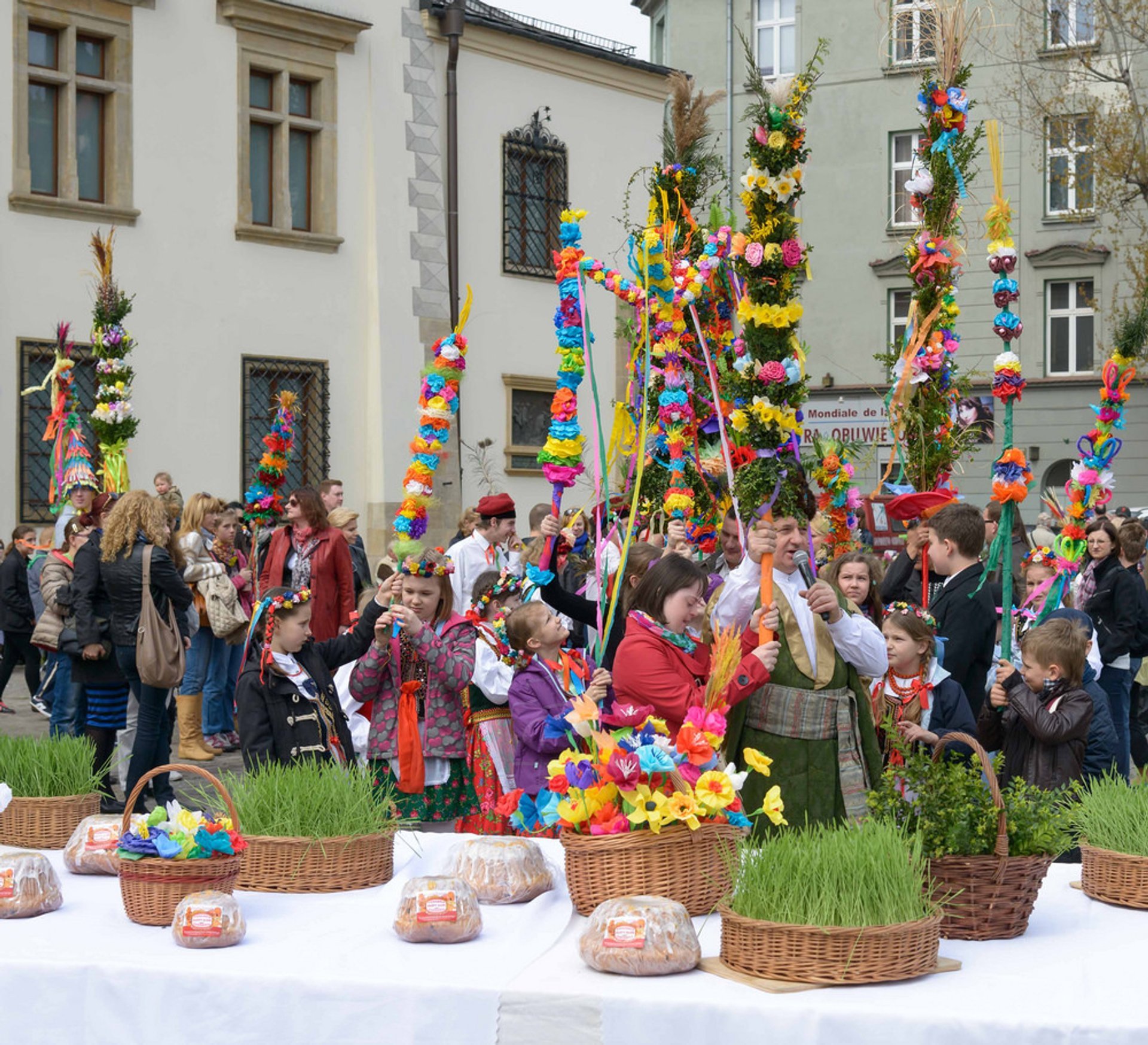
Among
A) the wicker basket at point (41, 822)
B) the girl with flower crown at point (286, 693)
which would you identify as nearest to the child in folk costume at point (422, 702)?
the girl with flower crown at point (286, 693)

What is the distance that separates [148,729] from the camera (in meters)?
7.61

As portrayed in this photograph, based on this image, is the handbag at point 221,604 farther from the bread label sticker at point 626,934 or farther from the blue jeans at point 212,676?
the bread label sticker at point 626,934

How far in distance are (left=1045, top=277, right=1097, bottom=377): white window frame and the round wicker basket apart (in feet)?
85.9

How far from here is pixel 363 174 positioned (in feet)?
59.4

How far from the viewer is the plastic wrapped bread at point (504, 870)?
342cm

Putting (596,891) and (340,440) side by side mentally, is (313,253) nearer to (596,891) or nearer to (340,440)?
(340,440)

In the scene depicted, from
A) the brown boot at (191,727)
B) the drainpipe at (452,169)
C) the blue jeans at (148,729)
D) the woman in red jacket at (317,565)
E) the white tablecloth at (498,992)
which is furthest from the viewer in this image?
the drainpipe at (452,169)

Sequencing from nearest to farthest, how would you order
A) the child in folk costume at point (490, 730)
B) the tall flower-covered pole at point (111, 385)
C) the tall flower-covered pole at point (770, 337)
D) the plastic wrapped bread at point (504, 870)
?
1. the plastic wrapped bread at point (504, 870)
2. the tall flower-covered pole at point (770, 337)
3. the child in folk costume at point (490, 730)
4. the tall flower-covered pole at point (111, 385)

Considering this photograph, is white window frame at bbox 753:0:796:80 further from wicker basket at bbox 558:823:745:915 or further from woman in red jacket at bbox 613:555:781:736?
wicker basket at bbox 558:823:745:915

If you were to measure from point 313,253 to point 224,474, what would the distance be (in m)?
2.79

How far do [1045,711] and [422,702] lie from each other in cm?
214

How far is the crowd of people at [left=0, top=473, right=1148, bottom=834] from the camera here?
14.5ft

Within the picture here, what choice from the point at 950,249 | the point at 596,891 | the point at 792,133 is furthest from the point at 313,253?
the point at 596,891

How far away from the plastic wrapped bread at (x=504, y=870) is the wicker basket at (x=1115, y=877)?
1.18 m
